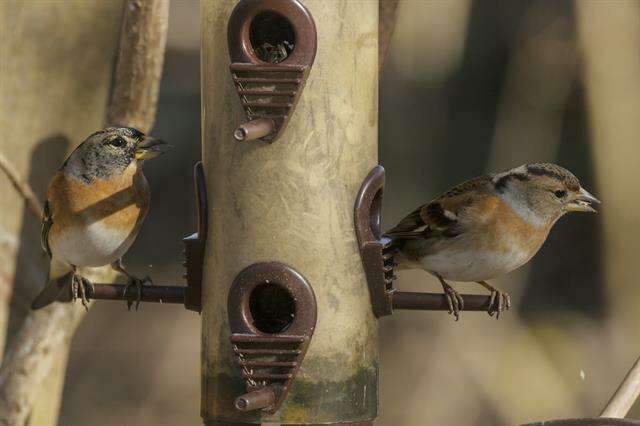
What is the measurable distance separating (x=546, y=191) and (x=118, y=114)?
5.94ft

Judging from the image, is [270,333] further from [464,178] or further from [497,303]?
[464,178]

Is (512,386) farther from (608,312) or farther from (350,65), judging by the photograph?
(350,65)

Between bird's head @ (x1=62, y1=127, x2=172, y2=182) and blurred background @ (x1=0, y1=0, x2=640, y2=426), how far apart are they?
10.7 feet

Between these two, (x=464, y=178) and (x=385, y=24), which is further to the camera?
(x=464, y=178)

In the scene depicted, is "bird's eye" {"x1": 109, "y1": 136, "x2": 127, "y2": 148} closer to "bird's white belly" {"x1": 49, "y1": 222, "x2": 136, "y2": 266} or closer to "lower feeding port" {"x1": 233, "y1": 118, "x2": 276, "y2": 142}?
"bird's white belly" {"x1": 49, "y1": 222, "x2": 136, "y2": 266}

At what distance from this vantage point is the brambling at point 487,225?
209 inches

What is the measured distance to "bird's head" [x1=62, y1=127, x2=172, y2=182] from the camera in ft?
17.8

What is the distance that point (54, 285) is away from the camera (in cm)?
541

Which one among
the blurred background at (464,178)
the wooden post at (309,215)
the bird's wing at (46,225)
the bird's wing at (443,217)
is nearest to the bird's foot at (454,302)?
the wooden post at (309,215)

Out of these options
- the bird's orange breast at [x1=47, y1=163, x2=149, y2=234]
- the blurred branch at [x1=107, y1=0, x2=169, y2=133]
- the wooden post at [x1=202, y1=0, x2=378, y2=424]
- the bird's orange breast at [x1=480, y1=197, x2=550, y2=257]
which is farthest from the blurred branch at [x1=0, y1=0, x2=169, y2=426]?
the bird's orange breast at [x1=480, y1=197, x2=550, y2=257]

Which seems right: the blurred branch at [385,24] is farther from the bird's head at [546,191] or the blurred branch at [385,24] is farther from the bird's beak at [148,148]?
the bird's beak at [148,148]

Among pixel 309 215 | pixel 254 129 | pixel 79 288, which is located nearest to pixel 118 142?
pixel 79 288

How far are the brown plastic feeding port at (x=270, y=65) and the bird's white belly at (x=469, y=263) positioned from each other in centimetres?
104

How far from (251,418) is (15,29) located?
2.01m
